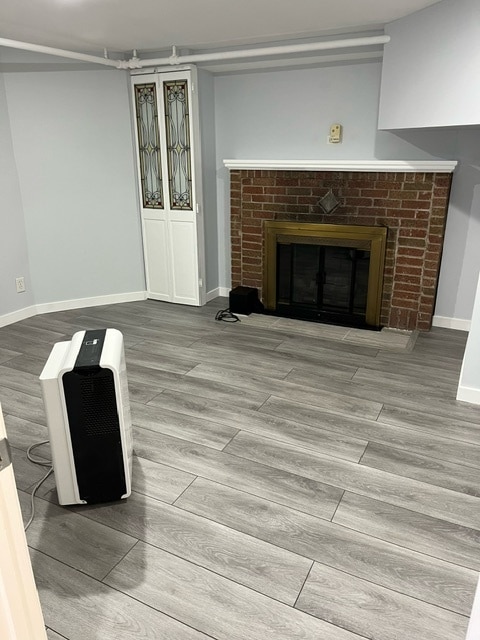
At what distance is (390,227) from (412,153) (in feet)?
1.91

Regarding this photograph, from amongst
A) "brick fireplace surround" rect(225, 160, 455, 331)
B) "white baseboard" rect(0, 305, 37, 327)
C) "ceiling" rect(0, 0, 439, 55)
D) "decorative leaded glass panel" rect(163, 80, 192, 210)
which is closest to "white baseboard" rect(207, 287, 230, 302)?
"brick fireplace surround" rect(225, 160, 455, 331)

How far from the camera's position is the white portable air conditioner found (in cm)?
181

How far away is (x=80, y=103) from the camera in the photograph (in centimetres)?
409

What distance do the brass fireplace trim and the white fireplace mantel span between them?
46 cm

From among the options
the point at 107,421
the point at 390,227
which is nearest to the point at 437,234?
the point at 390,227

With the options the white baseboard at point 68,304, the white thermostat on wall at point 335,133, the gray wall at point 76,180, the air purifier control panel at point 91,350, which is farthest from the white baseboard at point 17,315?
the white thermostat on wall at point 335,133

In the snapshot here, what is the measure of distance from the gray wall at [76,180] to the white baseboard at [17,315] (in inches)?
4.4

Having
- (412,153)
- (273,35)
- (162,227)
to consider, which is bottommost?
(162,227)

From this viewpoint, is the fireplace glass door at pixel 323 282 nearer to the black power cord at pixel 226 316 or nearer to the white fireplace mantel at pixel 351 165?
the black power cord at pixel 226 316

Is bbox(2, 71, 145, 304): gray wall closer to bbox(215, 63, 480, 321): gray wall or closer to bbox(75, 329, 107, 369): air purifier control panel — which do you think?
bbox(215, 63, 480, 321): gray wall

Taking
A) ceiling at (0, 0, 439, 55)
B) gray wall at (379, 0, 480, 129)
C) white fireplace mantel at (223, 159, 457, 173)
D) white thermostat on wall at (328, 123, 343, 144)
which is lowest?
white fireplace mantel at (223, 159, 457, 173)

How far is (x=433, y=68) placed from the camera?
2781mm

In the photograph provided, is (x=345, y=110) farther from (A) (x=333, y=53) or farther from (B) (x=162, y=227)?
(B) (x=162, y=227)

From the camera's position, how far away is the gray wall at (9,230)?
3865 millimetres
